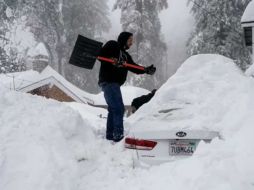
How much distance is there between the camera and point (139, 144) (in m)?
5.41

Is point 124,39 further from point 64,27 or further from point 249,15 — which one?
point 64,27

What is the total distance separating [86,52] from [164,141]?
2.82m

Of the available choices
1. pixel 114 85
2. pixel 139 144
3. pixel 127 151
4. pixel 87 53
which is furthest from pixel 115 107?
pixel 139 144

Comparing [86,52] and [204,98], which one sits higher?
[86,52]

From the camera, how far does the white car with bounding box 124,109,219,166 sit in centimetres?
520

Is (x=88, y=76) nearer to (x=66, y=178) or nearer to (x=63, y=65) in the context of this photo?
(x=63, y=65)

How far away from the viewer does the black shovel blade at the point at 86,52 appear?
293 inches

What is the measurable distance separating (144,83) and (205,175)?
33.6 meters

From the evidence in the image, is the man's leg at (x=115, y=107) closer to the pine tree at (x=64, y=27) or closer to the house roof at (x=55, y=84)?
the house roof at (x=55, y=84)

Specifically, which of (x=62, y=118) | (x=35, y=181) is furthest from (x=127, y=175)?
(x=62, y=118)

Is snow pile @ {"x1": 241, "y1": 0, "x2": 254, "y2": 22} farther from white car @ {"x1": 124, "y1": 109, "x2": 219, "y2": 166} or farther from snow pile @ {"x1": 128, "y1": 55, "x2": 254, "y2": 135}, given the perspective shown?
white car @ {"x1": 124, "y1": 109, "x2": 219, "y2": 166}

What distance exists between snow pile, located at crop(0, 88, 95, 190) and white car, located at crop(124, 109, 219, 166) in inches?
33.5

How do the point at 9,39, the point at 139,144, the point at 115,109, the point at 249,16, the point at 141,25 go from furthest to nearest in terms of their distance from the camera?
the point at 141,25 → the point at 9,39 → the point at 249,16 → the point at 115,109 → the point at 139,144

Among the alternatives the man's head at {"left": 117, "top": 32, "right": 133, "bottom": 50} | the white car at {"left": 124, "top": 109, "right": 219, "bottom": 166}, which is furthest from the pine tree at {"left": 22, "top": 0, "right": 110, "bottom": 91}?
the white car at {"left": 124, "top": 109, "right": 219, "bottom": 166}
